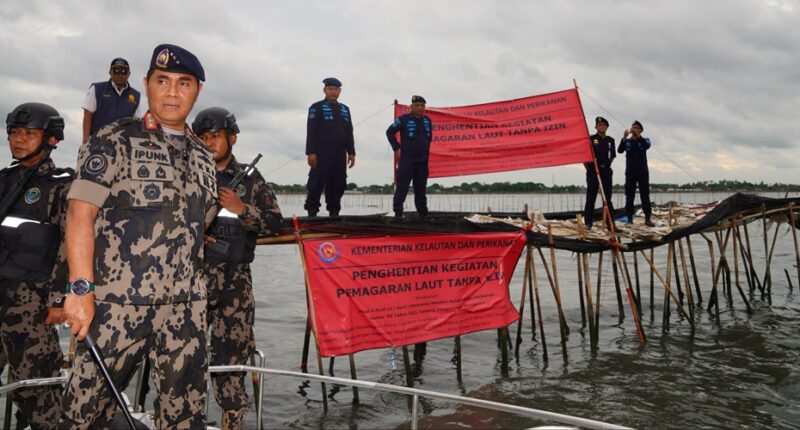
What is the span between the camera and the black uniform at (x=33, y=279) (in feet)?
14.8

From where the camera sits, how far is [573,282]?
2448cm

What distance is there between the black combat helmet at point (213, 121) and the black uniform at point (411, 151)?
17.7 feet

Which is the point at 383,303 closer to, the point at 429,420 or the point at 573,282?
the point at 429,420

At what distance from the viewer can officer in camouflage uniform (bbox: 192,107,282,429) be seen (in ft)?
16.9

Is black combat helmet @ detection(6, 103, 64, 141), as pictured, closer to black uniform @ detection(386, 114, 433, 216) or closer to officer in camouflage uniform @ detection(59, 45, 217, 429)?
officer in camouflage uniform @ detection(59, 45, 217, 429)

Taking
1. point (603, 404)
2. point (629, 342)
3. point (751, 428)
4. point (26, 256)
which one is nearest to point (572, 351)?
point (629, 342)

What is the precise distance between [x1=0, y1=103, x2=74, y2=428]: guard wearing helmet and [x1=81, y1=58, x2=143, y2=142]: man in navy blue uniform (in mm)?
2391

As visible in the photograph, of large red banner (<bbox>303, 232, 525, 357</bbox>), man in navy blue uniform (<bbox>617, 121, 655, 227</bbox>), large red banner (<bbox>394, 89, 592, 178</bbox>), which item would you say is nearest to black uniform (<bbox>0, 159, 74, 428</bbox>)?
large red banner (<bbox>303, 232, 525, 357</bbox>)

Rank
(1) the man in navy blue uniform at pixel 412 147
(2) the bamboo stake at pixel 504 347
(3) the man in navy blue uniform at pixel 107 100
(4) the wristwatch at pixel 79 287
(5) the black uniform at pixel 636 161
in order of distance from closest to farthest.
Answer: (4) the wristwatch at pixel 79 287 < (3) the man in navy blue uniform at pixel 107 100 < (2) the bamboo stake at pixel 504 347 < (1) the man in navy blue uniform at pixel 412 147 < (5) the black uniform at pixel 636 161

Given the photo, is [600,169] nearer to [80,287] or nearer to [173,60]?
[173,60]

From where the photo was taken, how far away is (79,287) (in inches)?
104

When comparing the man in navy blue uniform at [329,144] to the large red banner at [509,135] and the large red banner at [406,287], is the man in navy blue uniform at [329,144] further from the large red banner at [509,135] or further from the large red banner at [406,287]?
the large red banner at [509,135]

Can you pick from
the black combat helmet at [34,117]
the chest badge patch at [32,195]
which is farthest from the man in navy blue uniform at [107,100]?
the chest badge patch at [32,195]

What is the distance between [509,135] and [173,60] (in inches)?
372
